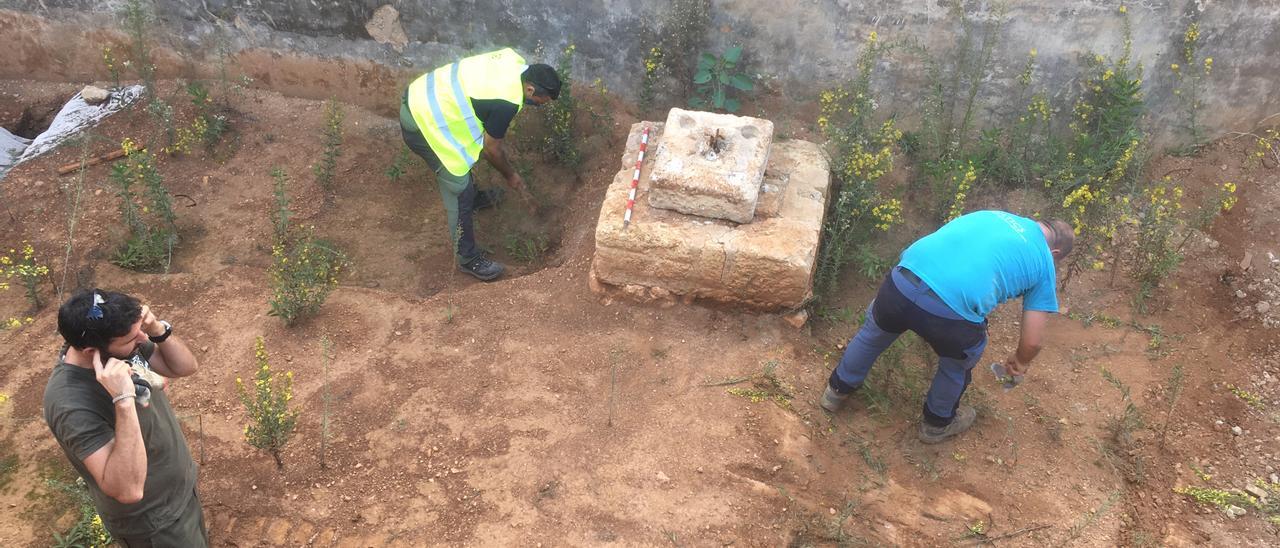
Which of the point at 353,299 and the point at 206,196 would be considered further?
the point at 206,196

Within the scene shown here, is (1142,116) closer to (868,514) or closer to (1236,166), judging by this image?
(1236,166)

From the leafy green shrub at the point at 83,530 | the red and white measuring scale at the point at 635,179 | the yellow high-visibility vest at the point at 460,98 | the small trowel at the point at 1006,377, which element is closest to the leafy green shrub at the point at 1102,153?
the small trowel at the point at 1006,377

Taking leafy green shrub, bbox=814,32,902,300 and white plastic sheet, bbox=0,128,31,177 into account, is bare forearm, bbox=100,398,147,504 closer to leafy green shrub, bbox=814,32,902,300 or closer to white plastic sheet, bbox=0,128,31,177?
leafy green shrub, bbox=814,32,902,300

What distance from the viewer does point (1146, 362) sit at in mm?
4219

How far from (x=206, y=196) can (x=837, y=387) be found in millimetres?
4264

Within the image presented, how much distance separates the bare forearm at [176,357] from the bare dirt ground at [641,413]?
0.72 meters

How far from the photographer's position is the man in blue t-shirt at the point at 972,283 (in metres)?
3.34

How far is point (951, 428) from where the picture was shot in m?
3.89

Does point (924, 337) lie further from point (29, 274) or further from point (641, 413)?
point (29, 274)

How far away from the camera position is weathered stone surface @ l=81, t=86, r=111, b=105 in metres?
5.92

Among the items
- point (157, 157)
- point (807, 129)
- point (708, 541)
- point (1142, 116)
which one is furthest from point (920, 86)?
point (157, 157)

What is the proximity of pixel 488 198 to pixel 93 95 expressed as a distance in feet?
9.94

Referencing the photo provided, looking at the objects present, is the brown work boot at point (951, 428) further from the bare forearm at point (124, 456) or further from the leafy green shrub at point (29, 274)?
the leafy green shrub at point (29, 274)

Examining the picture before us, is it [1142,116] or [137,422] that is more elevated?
[1142,116]
